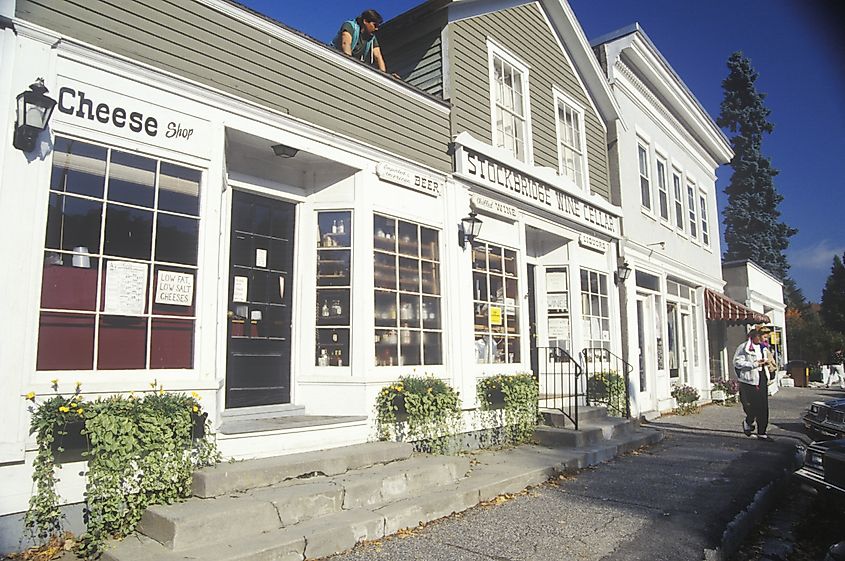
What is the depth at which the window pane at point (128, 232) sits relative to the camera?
462 centimetres

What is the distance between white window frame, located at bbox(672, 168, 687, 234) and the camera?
15.7m

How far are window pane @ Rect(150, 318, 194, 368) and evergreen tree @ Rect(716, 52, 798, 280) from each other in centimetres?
3993

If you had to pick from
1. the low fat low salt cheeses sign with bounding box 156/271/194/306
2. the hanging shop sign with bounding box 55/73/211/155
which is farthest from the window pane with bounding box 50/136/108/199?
the low fat low salt cheeses sign with bounding box 156/271/194/306

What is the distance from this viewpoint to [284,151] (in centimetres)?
614

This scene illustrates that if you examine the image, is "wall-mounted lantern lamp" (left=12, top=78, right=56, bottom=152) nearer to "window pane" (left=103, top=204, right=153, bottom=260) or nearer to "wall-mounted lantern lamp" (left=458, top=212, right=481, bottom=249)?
"window pane" (left=103, top=204, right=153, bottom=260)

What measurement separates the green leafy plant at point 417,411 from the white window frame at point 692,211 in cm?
1239

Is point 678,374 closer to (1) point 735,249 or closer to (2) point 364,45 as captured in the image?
(2) point 364,45

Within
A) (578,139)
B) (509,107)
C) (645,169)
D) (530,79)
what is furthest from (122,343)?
(645,169)

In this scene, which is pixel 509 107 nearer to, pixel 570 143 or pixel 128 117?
pixel 570 143

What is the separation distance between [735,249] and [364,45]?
3750 centimetres

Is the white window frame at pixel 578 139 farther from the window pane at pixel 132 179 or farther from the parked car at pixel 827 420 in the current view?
the window pane at pixel 132 179

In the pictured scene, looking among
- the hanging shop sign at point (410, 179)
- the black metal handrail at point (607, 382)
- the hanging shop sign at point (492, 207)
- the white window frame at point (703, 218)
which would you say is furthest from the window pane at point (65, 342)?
the white window frame at point (703, 218)

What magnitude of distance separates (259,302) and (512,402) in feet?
12.3

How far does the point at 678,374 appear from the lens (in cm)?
1499
